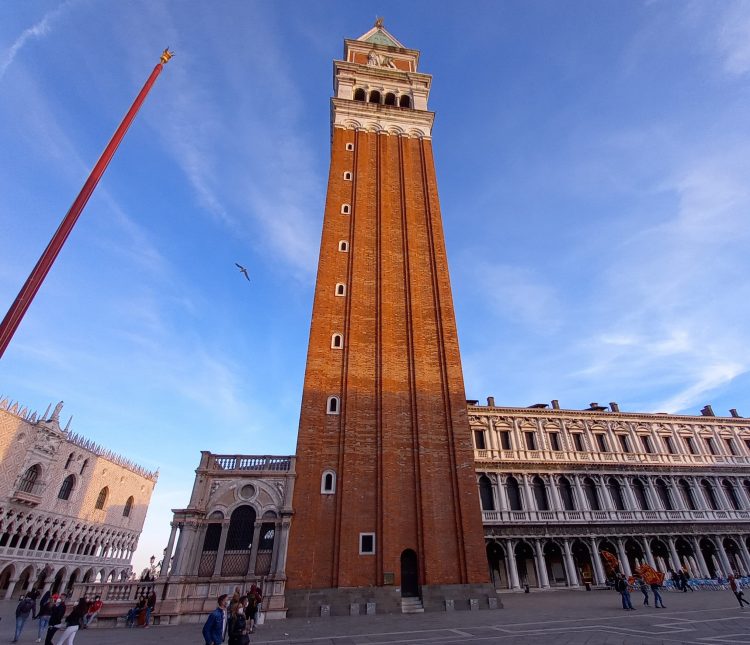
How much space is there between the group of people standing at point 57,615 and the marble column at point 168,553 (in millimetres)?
2279

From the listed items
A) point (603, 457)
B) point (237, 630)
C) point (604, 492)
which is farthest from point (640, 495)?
point (237, 630)

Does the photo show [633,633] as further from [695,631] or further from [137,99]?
[137,99]

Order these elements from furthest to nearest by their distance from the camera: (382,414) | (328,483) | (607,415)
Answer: (607,415), (382,414), (328,483)

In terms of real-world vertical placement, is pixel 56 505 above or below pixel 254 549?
above

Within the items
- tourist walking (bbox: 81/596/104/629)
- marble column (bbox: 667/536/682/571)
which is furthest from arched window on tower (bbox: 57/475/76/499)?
marble column (bbox: 667/536/682/571)

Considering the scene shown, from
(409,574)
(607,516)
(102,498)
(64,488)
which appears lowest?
(409,574)

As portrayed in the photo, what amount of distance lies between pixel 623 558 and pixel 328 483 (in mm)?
23264

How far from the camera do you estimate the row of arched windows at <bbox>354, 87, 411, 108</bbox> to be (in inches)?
1521

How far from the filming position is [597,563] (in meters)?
29.1

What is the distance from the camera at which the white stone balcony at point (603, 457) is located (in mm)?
31547

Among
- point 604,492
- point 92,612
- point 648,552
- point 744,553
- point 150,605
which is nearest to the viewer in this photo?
point 92,612

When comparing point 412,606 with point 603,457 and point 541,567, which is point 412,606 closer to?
point 541,567

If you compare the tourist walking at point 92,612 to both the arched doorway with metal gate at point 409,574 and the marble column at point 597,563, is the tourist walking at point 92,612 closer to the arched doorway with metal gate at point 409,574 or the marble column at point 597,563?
the arched doorway with metal gate at point 409,574

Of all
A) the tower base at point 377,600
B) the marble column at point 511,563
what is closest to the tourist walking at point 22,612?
the tower base at point 377,600
